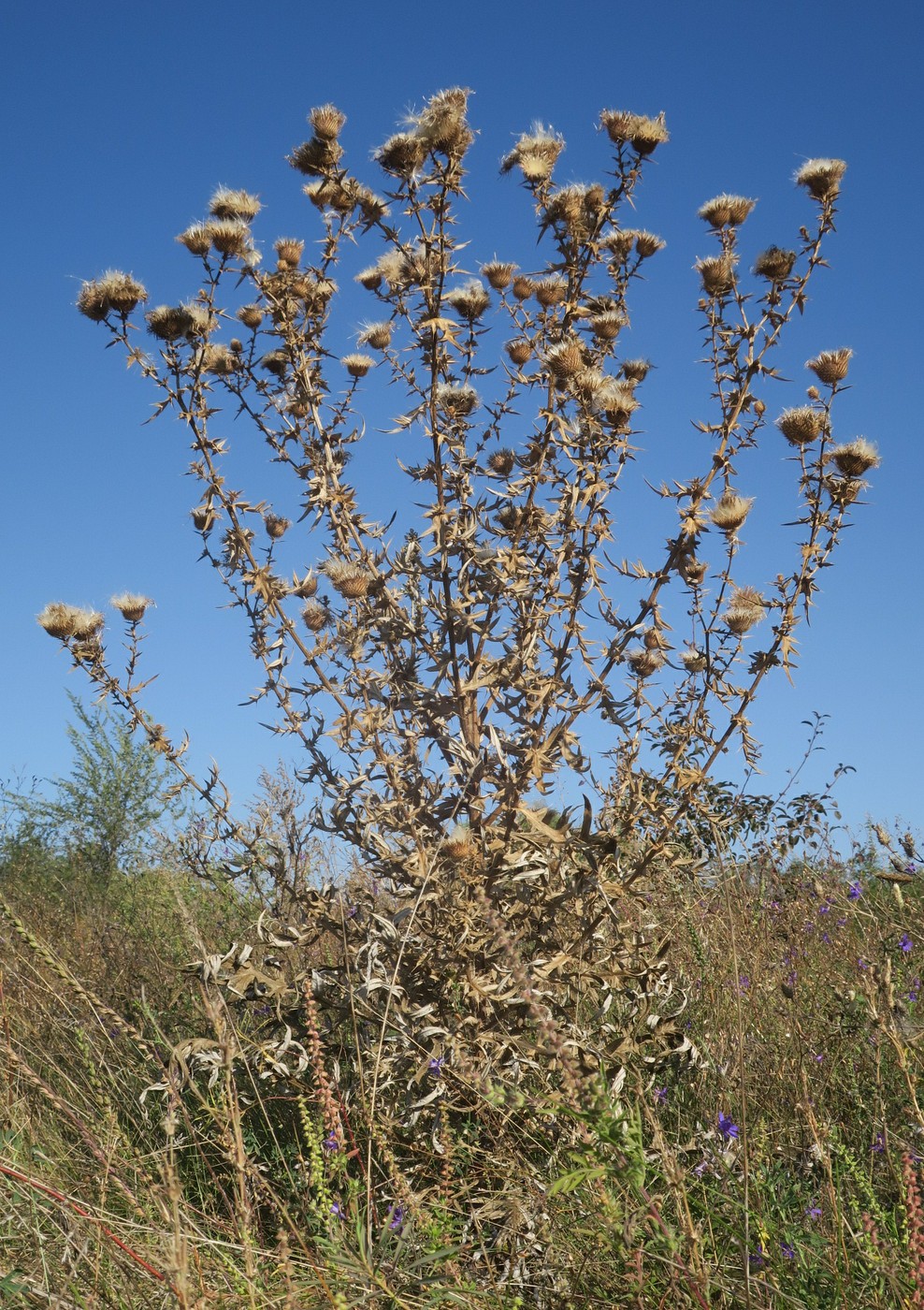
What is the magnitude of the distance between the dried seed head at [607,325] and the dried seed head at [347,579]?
1.32 metres

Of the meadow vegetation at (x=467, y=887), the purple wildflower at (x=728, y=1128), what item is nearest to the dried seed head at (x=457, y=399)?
the meadow vegetation at (x=467, y=887)

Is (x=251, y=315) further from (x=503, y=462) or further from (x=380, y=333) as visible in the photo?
(x=503, y=462)

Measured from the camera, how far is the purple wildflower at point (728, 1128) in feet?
9.64

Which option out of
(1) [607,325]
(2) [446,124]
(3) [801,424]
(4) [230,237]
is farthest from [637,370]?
(4) [230,237]

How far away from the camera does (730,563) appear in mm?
4020

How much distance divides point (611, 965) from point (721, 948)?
3.87ft

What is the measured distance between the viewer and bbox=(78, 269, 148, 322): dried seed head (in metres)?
4.09

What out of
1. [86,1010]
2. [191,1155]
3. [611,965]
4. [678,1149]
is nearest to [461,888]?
[611,965]

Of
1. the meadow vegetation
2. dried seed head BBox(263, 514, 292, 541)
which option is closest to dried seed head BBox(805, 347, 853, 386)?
the meadow vegetation

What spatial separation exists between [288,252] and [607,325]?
1292 millimetres

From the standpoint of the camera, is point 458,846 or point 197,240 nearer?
point 458,846

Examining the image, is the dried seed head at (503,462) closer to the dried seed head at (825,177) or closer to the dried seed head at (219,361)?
the dried seed head at (219,361)

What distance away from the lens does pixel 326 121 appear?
12.7ft

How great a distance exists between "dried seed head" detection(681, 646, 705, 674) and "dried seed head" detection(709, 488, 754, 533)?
49cm
